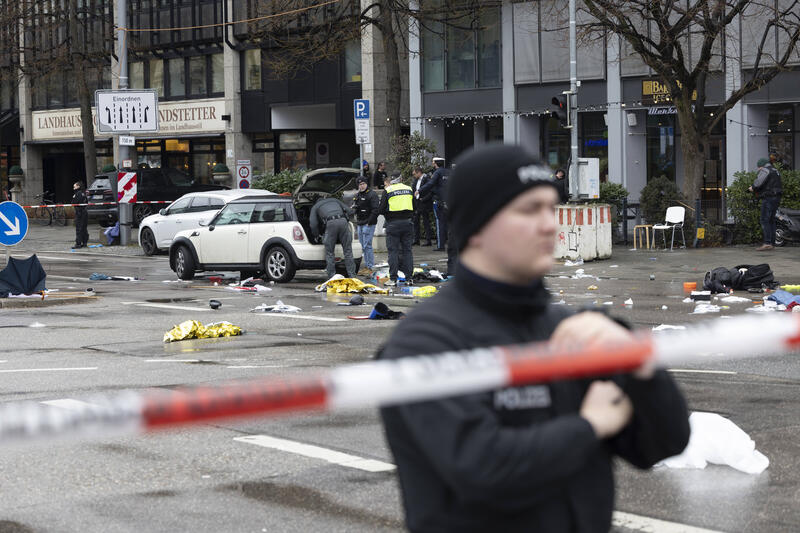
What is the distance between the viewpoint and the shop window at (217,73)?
49125 mm

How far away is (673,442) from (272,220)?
65.5 feet

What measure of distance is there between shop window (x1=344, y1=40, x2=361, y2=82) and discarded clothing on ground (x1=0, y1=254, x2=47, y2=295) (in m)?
25.6

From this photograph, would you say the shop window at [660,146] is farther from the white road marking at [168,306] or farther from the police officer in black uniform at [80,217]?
the white road marking at [168,306]

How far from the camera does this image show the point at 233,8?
47.8 m

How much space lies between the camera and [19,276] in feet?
63.9

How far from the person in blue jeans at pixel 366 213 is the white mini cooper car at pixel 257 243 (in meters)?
0.62

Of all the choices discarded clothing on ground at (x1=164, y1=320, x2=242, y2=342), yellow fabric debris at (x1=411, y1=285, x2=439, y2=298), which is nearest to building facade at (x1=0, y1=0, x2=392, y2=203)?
yellow fabric debris at (x1=411, y1=285, x2=439, y2=298)

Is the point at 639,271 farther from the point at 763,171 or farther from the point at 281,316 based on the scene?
the point at 281,316

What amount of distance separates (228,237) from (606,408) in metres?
20.5

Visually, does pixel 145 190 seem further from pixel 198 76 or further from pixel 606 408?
pixel 606 408

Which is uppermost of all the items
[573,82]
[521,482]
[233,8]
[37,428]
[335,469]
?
[233,8]

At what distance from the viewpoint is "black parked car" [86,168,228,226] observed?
132 ft

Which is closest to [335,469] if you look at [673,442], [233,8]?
[673,442]

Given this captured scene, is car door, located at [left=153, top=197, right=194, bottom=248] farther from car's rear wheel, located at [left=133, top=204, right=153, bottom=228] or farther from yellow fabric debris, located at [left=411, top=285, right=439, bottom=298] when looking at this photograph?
car's rear wheel, located at [left=133, top=204, right=153, bottom=228]
